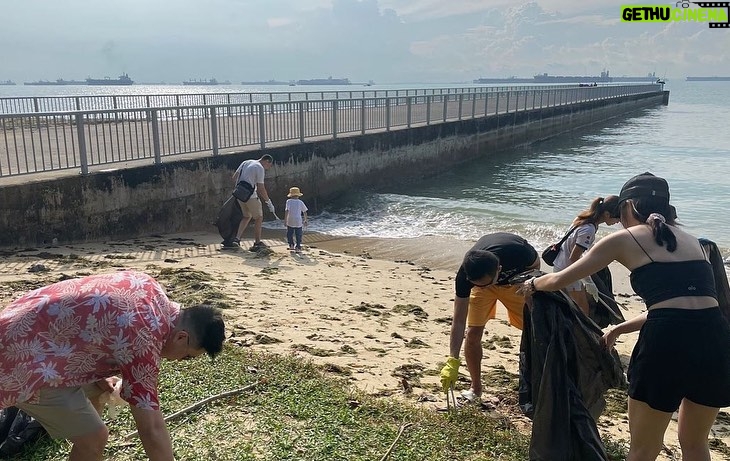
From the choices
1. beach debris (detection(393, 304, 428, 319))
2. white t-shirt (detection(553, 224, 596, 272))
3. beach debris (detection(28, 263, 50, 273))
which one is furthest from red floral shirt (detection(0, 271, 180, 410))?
beach debris (detection(28, 263, 50, 273))

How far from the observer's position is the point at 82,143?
10.3 meters

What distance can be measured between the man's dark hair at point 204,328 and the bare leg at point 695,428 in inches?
97.5

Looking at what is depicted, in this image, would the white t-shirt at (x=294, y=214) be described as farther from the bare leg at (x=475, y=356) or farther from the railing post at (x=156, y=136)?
the bare leg at (x=475, y=356)

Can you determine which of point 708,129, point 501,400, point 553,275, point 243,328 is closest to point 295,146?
point 243,328

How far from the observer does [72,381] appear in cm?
264

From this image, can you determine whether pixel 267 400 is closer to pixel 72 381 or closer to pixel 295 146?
pixel 72 381

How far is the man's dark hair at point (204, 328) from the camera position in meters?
2.72

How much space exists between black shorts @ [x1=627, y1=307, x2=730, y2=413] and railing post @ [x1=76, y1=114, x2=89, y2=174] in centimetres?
963

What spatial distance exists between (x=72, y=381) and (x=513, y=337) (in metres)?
5.17

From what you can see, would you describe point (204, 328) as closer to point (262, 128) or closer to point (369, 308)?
point (369, 308)

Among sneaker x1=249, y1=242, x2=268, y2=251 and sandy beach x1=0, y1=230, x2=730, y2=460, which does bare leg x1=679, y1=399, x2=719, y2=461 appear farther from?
sneaker x1=249, y1=242, x2=268, y2=251

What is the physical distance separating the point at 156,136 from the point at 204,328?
9730 millimetres

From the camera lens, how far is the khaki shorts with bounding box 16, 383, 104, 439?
2.65 metres

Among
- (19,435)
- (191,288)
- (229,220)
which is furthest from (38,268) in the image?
(19,435)
